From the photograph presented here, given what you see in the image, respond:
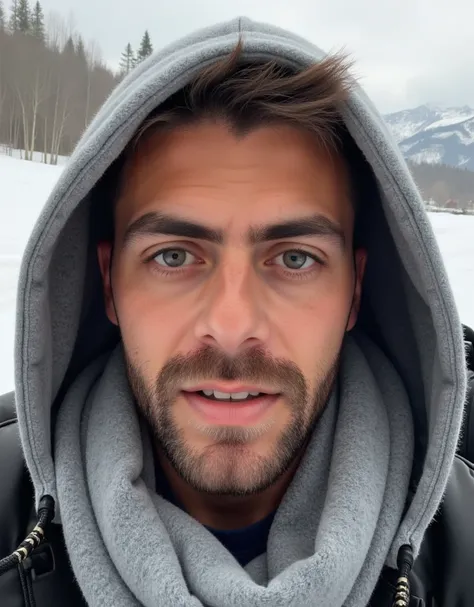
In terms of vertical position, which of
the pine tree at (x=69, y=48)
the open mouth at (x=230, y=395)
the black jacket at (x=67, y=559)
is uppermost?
the pine tree at (x=69, y=48)

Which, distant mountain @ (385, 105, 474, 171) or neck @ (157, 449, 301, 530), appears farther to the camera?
distant mountain @ (385, 105, 474, 171)

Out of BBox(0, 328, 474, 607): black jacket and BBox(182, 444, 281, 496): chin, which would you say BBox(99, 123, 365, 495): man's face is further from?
BBox(0, 328, 474, 607): black jacket

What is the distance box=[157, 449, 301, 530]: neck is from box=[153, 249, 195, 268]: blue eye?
51cm

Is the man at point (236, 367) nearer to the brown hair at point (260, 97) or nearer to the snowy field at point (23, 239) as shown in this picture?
the brown hair at point (260, 97)

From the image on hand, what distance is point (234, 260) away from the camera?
1.27 meters

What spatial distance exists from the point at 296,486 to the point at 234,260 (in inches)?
22.5

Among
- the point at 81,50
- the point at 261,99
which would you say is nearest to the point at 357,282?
the point at 261,99

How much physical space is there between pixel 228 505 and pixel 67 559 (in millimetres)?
412

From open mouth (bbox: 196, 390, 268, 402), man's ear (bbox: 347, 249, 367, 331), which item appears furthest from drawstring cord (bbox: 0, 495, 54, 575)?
man's ear (bbox: 347, 249, 367, 331)

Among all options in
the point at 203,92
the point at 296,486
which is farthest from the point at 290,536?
the point at 203,92

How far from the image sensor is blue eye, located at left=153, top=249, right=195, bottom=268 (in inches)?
52.7

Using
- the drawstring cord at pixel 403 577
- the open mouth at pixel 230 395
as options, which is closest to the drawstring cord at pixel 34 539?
the open mouth at pixel 230 395

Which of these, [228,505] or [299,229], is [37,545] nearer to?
[228,505]

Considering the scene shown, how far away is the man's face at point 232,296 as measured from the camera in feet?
4.09
